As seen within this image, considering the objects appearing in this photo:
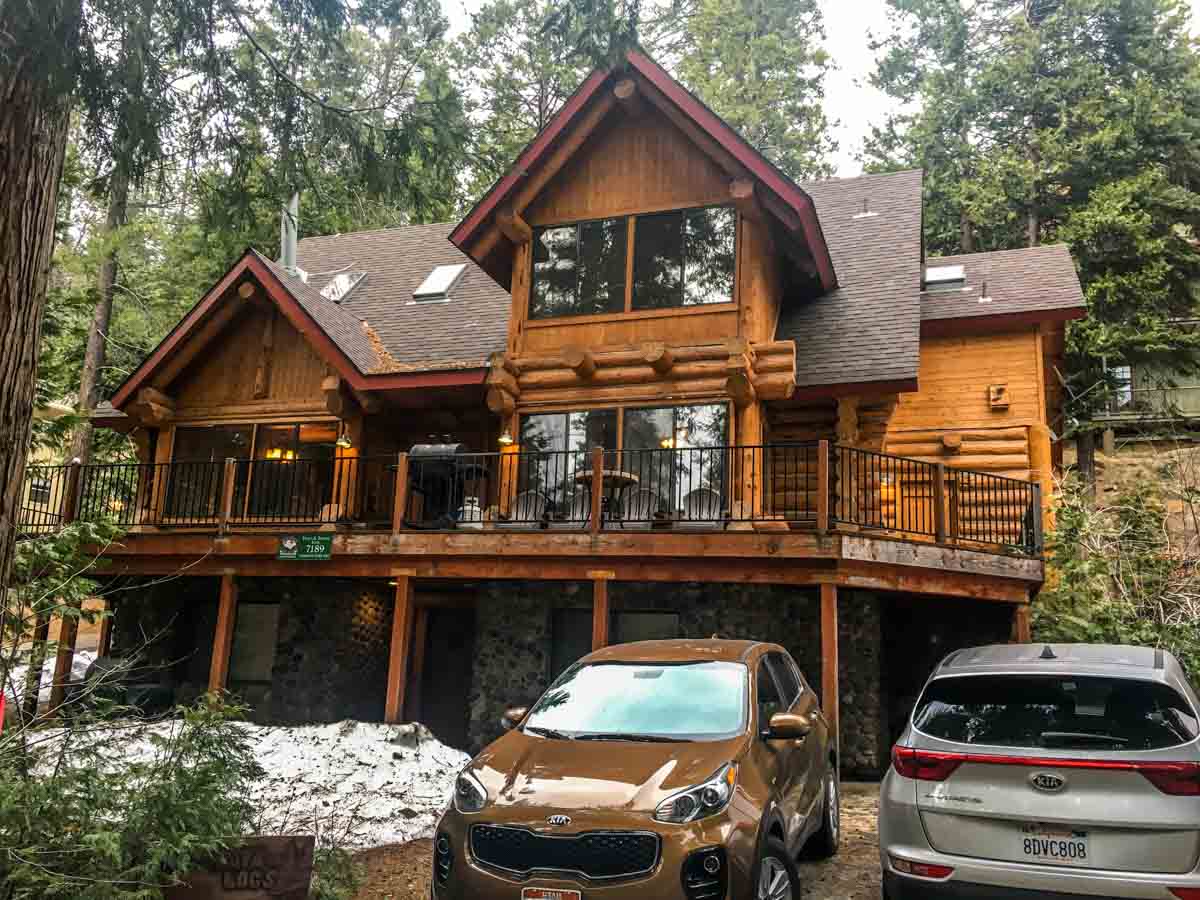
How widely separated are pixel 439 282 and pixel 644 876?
1626 cm

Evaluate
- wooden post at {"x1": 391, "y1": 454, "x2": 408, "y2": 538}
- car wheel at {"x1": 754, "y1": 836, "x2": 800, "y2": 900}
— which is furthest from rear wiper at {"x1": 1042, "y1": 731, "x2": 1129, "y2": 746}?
wooden post at {"x1": 391, "y1": 454, "x2": 408, "y2": 538}

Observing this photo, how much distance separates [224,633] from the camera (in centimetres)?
1342

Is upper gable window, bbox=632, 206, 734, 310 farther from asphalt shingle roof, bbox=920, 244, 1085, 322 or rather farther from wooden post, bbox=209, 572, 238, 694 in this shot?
wooden post, bbox=209, 572, 238, 694

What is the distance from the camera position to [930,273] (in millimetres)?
18453

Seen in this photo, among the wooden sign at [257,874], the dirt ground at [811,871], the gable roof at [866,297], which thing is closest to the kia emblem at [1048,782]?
the dirt ground at [811,871]

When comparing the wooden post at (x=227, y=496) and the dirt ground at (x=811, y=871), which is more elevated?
the wooden post at (x=227, y=496)

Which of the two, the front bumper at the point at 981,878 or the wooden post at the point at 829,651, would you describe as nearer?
the front bumper at the point at 981,878

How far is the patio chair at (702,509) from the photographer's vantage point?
38.9 feet

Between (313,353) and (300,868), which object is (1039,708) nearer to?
(300,868)

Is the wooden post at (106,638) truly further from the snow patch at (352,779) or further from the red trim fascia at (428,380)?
the snow patch at (352,779)

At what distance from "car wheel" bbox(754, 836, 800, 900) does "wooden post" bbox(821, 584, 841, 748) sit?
5.23 m

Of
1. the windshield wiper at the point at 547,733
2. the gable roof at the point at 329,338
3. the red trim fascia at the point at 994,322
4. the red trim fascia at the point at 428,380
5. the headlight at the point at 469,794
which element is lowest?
the headlight at the point at 469,794

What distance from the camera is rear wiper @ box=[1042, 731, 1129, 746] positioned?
14.9ft

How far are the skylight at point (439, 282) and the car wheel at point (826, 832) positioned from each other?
13852 mm
